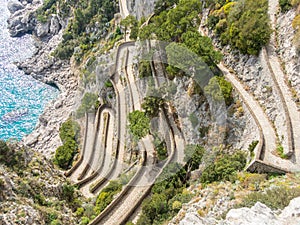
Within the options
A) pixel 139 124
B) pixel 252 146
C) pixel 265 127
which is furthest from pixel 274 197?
pixel 139 124

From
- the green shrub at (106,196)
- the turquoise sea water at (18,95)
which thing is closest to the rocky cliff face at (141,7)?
the turquoise sea water at (18,95)

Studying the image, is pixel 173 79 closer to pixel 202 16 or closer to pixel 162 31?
pixel 162 31

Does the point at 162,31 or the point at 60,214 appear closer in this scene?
the point at 60,214

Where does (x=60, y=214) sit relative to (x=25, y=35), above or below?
below

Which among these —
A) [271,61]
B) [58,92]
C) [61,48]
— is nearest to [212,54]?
[271,61]

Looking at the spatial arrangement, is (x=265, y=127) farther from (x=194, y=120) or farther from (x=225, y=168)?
(x=194, y=120)

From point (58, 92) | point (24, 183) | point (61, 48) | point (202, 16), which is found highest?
point (61, 48)

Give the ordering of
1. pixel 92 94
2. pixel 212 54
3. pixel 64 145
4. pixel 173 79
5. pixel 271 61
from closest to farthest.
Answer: pixel 271 61
pixel 212 54
pixel 173 79
pixel 64 145
pixel 92 94

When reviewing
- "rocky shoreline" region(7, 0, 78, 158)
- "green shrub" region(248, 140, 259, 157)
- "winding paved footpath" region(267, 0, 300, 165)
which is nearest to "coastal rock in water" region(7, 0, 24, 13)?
"rocky shoreline" region(7, 0, 78, 158)
